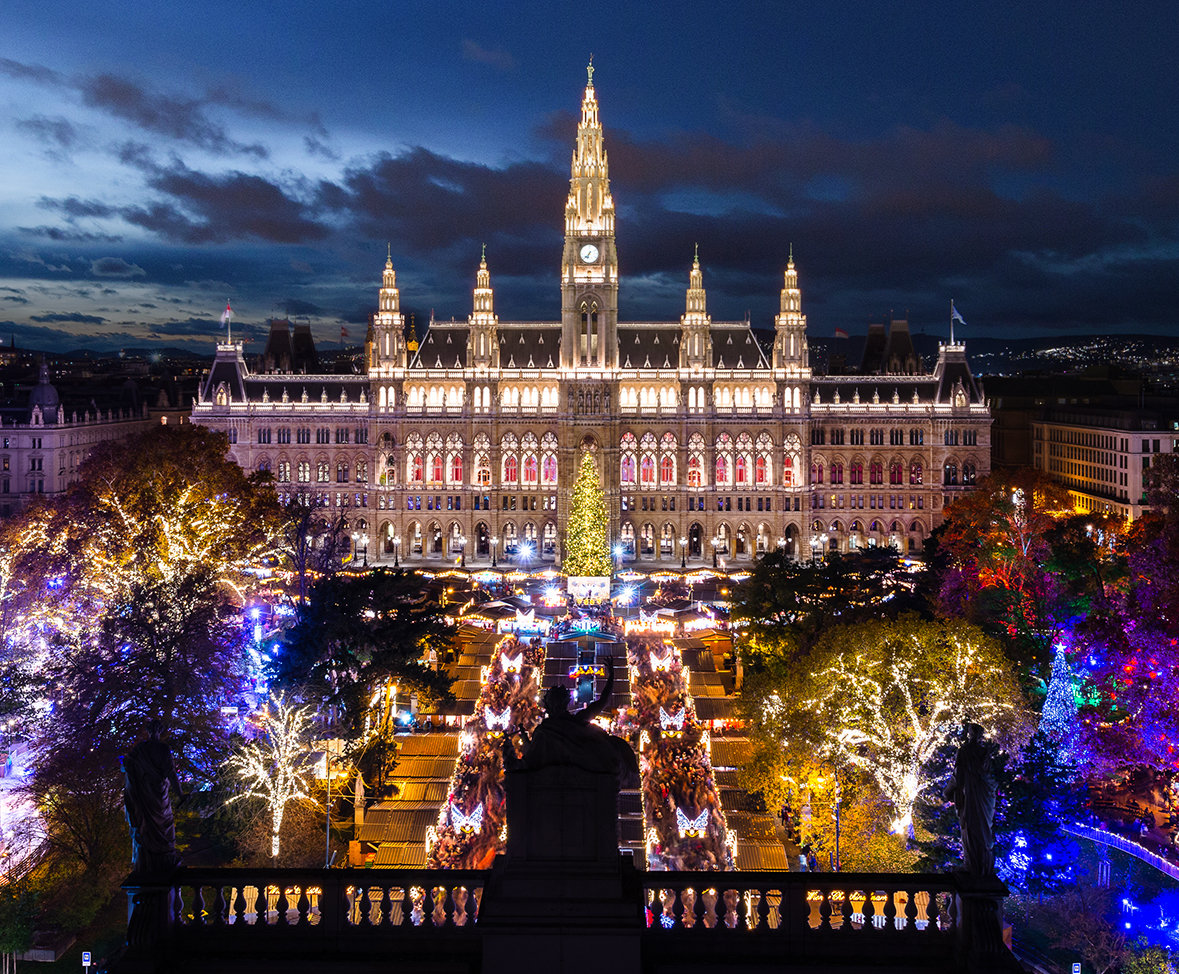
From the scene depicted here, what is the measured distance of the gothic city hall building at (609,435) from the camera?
107 metres

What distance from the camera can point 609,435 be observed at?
107 meters

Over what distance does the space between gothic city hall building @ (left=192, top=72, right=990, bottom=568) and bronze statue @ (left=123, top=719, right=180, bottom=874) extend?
8714cm

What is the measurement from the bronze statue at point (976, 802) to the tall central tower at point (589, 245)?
90323mm

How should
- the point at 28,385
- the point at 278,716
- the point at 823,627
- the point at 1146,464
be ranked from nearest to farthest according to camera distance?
the point at 278,716 < the point at 823,627 < the point at 1146,464 < the point at 28,385

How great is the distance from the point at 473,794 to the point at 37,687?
21176mm

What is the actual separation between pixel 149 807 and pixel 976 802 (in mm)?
13490

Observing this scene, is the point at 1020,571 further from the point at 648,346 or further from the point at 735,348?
the point at 648,346

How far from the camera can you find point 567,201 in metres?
106

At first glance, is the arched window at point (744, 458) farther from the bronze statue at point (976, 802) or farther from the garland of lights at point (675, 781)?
the bronze statue at point (976, 802)

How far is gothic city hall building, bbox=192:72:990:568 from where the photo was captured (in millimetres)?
107250

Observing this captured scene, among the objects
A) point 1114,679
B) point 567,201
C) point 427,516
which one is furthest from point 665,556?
point 1114,679

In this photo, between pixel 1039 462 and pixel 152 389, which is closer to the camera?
pixel 1039 462

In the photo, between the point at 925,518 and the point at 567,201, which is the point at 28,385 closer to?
the point at 567,201

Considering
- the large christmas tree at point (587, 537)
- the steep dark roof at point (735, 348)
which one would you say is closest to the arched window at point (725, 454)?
the steep dark roof at point (735, 348)
